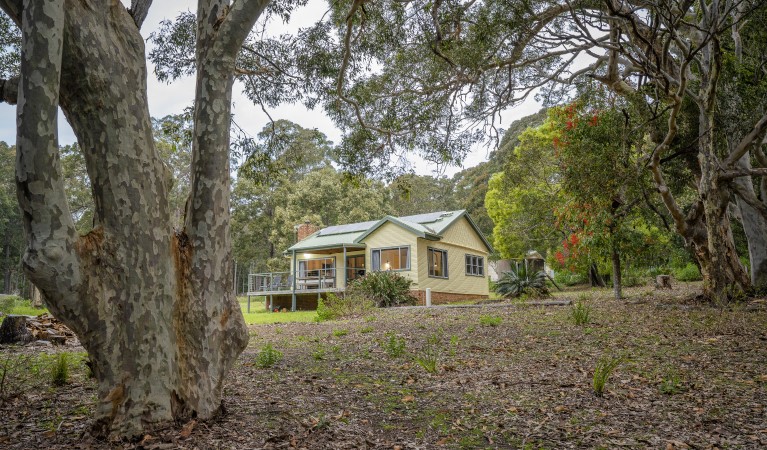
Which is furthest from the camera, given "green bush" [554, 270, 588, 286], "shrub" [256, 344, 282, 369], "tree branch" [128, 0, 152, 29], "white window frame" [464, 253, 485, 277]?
"green bush" [554, 270, 588, 286]

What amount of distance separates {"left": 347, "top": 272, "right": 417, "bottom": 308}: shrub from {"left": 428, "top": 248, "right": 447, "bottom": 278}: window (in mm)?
3234

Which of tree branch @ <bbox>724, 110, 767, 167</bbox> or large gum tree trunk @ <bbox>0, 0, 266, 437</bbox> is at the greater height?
tree branch @ <bbox>724, 110, 767, 167</bbox>

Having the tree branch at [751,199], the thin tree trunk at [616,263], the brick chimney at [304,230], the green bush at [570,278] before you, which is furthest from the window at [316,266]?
the tree branch at [751,199]

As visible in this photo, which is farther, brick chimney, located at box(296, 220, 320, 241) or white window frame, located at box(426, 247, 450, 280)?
brick chimney, located at box(296, 220, 320, 241)

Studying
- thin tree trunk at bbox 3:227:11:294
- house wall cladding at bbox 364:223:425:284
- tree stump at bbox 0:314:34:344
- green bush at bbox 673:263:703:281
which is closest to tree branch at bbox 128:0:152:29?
tree stump at bbox 0:314:34:344

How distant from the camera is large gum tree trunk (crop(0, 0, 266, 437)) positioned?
2727mm

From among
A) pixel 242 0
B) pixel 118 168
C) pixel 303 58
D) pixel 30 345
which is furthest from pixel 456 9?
pixel 30 345

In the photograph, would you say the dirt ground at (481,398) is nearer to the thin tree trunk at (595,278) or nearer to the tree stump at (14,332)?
the tree stump at (14,332)

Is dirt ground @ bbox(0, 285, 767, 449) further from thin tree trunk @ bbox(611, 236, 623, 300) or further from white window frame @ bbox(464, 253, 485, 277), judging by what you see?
white window frame @ bbox(464, 253, 485, 277)

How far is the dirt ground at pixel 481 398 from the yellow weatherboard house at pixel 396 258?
13.1 m

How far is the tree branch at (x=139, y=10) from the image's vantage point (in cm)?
367

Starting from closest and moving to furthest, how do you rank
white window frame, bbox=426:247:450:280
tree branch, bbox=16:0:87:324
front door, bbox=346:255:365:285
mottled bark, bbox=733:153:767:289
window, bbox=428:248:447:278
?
tree branch, bbox=16:0:87:324 < mottled bark, bbox=733:153:767:289 < white window frame, bbox=426:247:450:280 < window, bbox=428:248:447:278 < front door, bbox=346:255:365:285

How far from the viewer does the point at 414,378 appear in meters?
5.14

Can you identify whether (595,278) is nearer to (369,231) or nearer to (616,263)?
(369,231)
